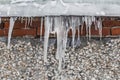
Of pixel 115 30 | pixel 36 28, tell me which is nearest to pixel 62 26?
pixel 36 28

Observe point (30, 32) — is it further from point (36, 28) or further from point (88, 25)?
point (88, 25)

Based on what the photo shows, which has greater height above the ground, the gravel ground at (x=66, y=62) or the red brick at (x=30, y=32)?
the red brick at (x=30, y=32)

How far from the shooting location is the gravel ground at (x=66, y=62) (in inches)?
97.7

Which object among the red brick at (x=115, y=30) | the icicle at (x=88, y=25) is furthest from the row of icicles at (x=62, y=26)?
the red brick at (x=115, y=30)

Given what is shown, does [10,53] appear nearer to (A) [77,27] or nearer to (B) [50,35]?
(B) [50,35]

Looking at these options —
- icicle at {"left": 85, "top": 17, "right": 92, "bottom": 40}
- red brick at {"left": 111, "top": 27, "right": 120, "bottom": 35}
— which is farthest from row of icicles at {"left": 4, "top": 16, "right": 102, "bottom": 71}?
red brick at {"left": 111, "top": 27, "right": 120, "bottom": 35}

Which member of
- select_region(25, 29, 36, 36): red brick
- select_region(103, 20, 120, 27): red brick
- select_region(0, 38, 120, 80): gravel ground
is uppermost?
select_region(103, 20, 120, 27): red brick

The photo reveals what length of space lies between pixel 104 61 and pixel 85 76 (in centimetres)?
20

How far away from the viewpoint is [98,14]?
6.89 ft

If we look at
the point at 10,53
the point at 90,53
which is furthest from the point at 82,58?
the point at 10,53

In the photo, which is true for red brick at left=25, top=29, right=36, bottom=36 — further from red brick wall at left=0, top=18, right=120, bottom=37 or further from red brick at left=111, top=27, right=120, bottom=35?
red brick at left=111, top=27, right=120, bottom=35

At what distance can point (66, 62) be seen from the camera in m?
2.51

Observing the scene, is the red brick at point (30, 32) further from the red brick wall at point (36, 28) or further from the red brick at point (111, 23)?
the red brick at point (111, 23)

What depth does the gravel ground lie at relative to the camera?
2.48 metres
